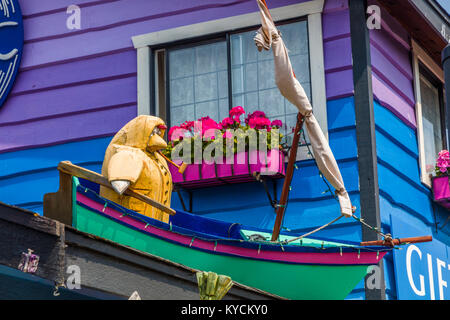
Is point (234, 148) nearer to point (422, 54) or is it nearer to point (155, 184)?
point (155, 184)

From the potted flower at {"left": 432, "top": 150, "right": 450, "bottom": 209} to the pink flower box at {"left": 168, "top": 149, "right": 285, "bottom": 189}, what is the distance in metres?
2.09

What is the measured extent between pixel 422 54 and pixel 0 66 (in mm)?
5086

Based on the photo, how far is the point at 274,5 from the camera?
9164 millimetres

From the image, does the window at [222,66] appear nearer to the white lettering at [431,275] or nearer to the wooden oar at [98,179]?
the white lettering at [431,275]

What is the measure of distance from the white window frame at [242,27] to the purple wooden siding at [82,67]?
0.10m

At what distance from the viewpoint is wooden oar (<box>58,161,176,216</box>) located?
19.9ft

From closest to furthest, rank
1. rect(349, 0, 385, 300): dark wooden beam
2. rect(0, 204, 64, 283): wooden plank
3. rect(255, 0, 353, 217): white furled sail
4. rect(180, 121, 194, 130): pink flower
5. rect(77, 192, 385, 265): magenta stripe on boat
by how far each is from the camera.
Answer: rect(0, 204, 64, 283): wooden plank, rect(255, 0, 353, 217): white furled sail, rect(77, 192, 385, 265): magenta stripe on boat, rect(349, 0, 385, 300): dark wooden beam, rect(180, 121, 194, 130): pink flower

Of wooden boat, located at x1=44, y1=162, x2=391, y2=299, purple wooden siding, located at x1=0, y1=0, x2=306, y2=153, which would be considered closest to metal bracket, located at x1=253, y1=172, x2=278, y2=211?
wooden boat, located at x1=44, y1=162, x2=391, y2=299

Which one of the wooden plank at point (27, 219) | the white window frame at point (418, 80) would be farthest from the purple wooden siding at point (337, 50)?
the wooden plank at point (27, 219)

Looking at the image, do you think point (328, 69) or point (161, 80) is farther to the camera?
point (161, 80)

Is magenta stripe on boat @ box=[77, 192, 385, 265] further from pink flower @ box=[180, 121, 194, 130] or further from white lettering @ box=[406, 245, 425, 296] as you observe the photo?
pink flower @ box=[180, 121, 194, 130]

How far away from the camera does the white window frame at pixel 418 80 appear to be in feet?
31.3

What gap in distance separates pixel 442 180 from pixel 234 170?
2.60m
